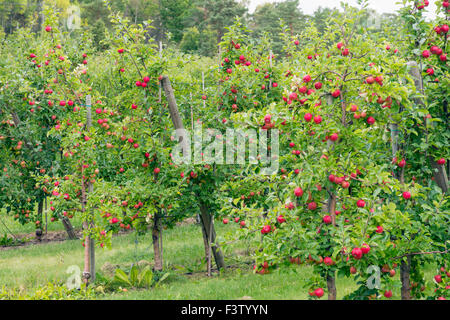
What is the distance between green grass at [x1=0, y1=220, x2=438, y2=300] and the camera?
235 inches

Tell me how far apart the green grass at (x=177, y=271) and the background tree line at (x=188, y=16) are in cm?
2160

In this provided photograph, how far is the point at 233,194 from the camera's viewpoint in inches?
275

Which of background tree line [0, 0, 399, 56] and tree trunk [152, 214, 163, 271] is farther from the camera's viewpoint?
background tree line [0, 0, 399, 56]

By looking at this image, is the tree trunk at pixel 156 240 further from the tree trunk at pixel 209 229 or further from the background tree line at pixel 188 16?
the background tree line at pixel 188 16

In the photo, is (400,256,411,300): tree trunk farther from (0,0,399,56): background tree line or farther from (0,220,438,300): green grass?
(0,0,399,56): background tree line

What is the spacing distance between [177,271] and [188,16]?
109ft

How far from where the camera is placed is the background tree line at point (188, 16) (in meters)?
32.7

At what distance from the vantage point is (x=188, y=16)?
1484 inches

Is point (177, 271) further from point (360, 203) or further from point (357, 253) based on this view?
point (357, 253)

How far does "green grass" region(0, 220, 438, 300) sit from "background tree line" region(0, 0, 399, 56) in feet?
70.9

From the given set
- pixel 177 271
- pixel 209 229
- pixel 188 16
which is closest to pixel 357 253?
pixel 209 229

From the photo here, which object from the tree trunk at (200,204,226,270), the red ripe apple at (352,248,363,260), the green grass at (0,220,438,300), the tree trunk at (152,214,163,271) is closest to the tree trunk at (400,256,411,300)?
the green grass at (0,220,438,300)

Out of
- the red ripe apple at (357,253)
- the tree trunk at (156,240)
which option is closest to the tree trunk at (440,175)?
the red ripe apple at (357,253)
